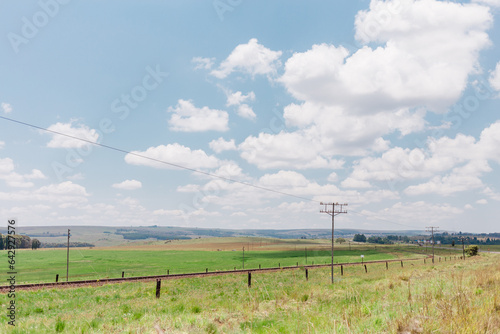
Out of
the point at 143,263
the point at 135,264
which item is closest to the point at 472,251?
the point at 143,263

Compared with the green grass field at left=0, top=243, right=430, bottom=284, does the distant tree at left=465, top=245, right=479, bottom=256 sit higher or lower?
higher

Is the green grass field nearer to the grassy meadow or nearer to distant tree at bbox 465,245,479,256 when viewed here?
the grassy meadow

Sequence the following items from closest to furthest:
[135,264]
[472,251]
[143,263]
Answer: [135,264] < [143,263] < [472,251]

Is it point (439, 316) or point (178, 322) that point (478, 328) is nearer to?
point (439, 316)

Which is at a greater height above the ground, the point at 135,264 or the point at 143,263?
the point at 135,264

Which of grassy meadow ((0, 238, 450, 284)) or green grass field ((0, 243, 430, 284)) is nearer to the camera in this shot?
green grass field ((0, 243, 430, 284))

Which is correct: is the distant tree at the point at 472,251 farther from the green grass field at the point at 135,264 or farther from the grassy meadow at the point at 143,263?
the green grass field at the point at 135,264

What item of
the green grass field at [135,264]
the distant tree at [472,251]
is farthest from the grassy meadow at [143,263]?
the distant tree at [472,251]

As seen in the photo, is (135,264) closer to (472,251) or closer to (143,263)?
(143,263)

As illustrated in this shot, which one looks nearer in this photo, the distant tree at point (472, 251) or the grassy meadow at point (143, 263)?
the grassy meadow at point (143, 263)

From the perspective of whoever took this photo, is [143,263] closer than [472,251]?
Yes

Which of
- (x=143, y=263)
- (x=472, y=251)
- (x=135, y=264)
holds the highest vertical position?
(x=472, y=251)

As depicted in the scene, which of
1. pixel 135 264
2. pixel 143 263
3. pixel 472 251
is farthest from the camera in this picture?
pixel 472 251

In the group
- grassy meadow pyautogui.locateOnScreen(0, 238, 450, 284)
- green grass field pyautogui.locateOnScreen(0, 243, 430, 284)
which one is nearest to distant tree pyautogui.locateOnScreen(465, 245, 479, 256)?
grassy meadow pyautogui.locateOnScreen(0, 238, 450, 284)
